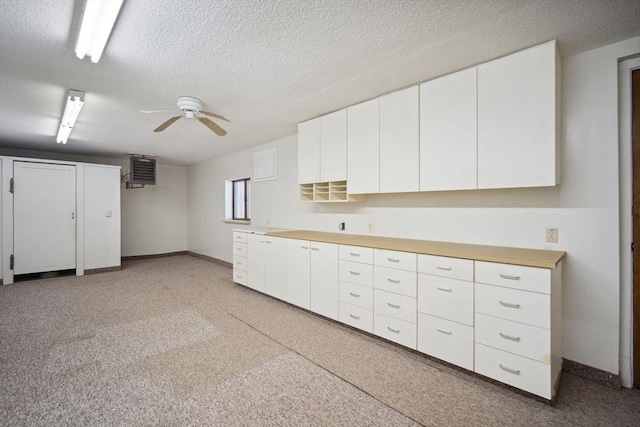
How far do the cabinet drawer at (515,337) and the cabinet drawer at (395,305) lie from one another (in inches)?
20.1

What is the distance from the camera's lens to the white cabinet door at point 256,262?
3969mm

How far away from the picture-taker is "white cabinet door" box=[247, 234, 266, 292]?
3969 millimetres

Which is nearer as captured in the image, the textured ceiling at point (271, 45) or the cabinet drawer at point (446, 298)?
the textured ceiling at point (271, 45)

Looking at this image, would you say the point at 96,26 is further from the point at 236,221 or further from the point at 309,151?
the point at 236,221

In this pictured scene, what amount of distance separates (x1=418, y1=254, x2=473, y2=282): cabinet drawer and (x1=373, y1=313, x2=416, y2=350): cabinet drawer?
0.52 m

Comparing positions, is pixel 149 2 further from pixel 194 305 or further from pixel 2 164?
pixel 2 164

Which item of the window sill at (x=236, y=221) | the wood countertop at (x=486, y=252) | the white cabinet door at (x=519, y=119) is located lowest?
the wood countertop at (x=486, y=252)

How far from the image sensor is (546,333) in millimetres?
1736

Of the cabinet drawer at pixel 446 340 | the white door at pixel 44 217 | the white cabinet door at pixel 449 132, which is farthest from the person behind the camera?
the white door at pixel 44 217

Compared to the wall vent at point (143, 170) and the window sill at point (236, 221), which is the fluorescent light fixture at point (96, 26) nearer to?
the window sill at point (236, 221)

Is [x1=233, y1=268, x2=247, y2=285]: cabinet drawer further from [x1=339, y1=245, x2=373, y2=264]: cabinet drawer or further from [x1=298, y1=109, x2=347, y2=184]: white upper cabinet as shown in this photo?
[x1=339, y1=245, x2=373, y2=264]: cabinet drawer

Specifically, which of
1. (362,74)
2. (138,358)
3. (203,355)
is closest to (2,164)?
(138,358)

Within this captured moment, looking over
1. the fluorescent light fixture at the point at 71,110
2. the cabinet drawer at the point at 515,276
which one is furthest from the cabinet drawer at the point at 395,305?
the fluorescent light fixture at the point at 71,110

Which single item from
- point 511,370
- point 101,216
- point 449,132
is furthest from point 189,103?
point 101,216
